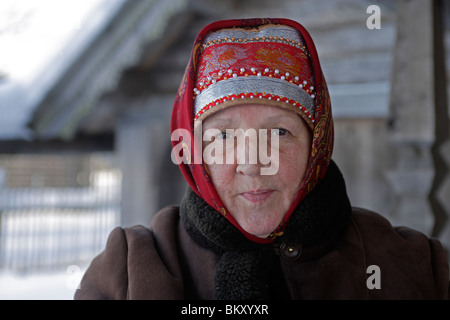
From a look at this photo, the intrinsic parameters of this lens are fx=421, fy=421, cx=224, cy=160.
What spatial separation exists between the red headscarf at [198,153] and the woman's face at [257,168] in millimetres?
20

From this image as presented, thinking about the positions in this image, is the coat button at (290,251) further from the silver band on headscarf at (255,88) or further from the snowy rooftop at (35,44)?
the snowy rooftop at (35,44)

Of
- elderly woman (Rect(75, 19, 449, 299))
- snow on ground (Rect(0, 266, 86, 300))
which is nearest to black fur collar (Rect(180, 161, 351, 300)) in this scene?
elderly woman (Rect(75, 19, 449, 299))

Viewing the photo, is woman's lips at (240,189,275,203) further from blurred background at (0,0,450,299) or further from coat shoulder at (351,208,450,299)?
blurred background at (0,0,450,299)

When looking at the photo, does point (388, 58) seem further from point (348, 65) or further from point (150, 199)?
point (150, 199)

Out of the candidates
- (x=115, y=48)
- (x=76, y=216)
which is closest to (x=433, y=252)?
(x=115, y=48)

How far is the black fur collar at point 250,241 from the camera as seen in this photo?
1.06 metres

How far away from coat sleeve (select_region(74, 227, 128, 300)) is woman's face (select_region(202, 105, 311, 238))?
1.11 ft

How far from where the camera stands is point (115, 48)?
390cm

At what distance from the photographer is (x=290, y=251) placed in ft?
3.70

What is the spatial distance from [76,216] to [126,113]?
331 cm

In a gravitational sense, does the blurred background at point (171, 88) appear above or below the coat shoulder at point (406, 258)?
above

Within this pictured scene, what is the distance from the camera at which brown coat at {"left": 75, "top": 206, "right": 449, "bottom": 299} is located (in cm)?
113

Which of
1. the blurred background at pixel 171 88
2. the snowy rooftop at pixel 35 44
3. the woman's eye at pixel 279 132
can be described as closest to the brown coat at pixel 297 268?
the woman's eye at pixel 279 132

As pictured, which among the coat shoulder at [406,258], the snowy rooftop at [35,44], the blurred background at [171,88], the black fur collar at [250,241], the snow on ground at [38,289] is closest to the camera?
the black fur collar at [250,241]
